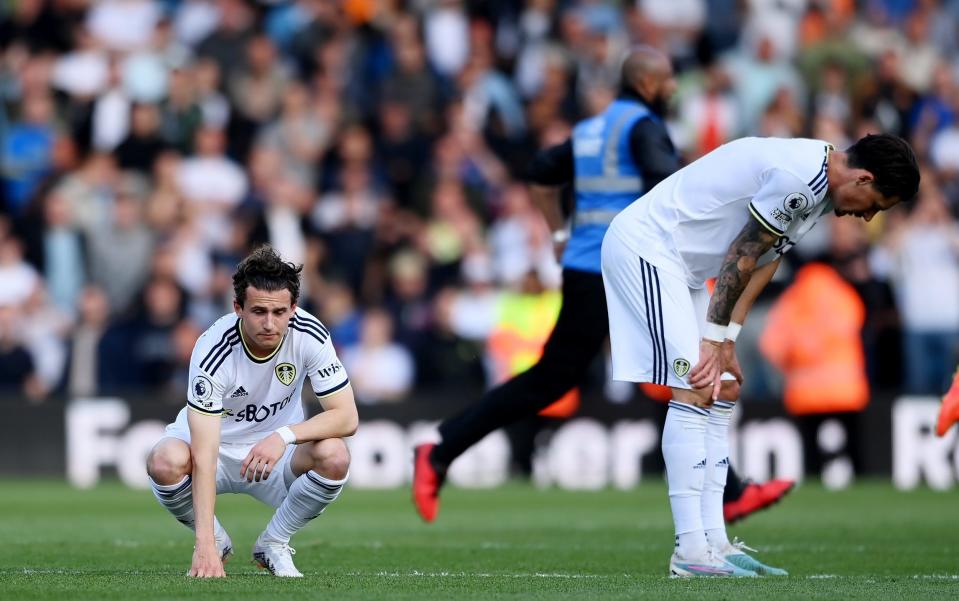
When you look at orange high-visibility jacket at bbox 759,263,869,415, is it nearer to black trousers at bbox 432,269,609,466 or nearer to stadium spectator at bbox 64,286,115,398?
stadium spectator at bbox 64,286,115,398

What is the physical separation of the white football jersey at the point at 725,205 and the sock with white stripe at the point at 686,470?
2.15 ft

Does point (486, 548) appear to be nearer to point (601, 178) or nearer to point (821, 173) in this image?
point (601, 178)

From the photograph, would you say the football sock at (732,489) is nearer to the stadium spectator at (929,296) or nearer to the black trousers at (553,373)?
the black trousers at (553,373)

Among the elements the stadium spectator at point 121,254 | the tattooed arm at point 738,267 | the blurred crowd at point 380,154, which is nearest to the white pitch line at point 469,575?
the tattooed arm at point 738,267

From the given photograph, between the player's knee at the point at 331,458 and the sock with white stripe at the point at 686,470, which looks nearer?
the player's knee at the point at 331,458

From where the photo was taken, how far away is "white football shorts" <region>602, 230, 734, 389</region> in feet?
25.1

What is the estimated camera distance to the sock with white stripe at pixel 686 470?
7.64 metres

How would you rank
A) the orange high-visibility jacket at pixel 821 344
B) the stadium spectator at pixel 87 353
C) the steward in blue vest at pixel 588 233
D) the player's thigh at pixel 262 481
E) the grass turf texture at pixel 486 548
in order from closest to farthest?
the grass turf texture at pixel 486 548
the player's thigh at pixel 262 481
the steward in blue vest at pixel 588 233
the orange high-visibility jacket at pixel 821 344
the stadium spectator at pixel 87 353

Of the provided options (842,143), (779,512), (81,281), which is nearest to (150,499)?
(81,281)

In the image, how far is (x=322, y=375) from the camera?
749 cm

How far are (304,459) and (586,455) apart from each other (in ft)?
30.9

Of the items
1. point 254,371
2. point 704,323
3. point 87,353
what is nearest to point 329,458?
point 254,371

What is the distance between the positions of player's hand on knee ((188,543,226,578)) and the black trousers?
2.88 m

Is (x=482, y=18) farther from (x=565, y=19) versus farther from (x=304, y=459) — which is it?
(x=304, y=459)
